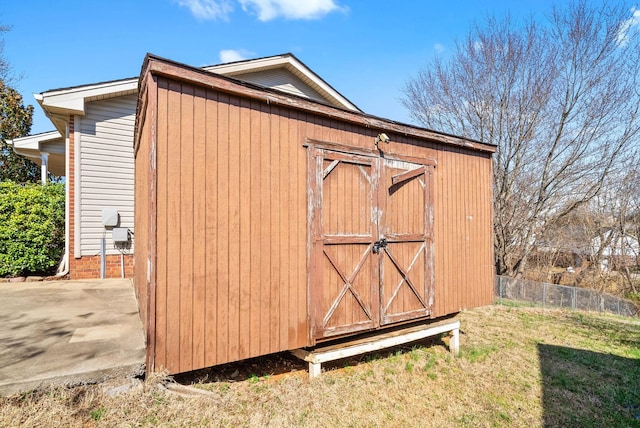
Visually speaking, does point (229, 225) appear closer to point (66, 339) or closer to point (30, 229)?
point (66, 339)

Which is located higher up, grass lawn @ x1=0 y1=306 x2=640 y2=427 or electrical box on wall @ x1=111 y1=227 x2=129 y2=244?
electrical box on wall @ x1=111 y1=227 x2=129 y2=244

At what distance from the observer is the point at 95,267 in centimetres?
679

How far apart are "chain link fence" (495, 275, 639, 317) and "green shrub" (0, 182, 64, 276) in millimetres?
11290

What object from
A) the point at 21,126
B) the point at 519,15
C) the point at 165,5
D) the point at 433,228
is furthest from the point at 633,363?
the point at 21,126

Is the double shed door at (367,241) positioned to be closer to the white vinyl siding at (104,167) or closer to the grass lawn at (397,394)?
the grass lawn at (397,394)

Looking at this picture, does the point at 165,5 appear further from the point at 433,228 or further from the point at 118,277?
the point at 433,228

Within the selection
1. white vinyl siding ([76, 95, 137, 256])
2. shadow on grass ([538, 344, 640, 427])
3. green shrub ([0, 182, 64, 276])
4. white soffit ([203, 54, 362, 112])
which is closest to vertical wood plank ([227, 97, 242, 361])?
shadow on grass ([538, 344, 640, 427])

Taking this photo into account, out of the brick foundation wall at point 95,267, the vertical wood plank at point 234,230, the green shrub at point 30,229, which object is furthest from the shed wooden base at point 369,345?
the green shrub at point 30,229

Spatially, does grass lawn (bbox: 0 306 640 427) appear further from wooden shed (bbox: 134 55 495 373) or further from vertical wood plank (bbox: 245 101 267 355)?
vertical wood plank (bbox: 245 101 267 355)

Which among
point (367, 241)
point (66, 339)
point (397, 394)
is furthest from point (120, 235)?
point (397, 394)

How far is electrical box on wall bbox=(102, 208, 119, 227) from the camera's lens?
22.1 feet

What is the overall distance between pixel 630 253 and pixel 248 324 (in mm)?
15448

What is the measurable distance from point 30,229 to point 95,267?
1508 millimetres

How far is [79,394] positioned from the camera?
7.61 feet
